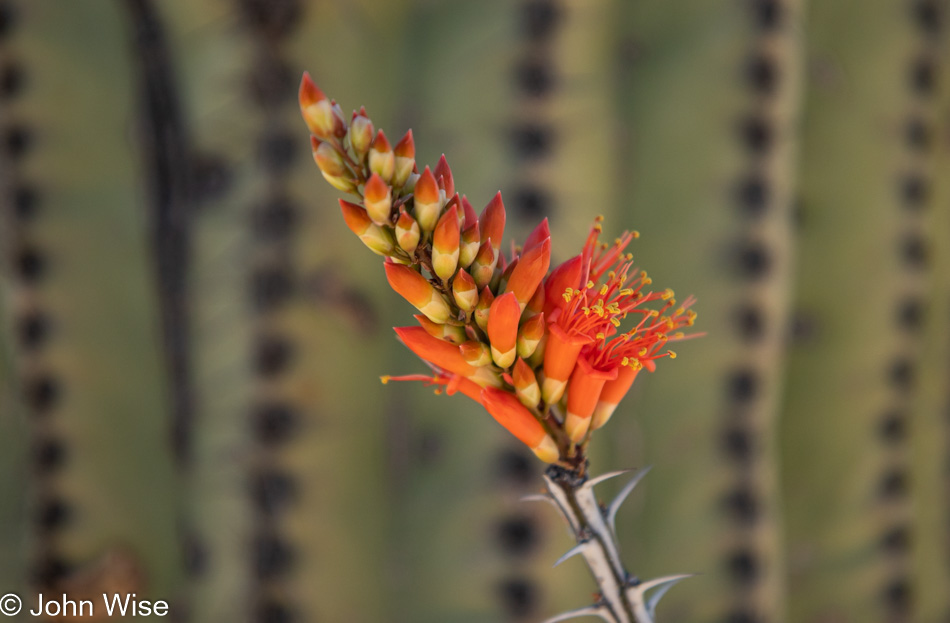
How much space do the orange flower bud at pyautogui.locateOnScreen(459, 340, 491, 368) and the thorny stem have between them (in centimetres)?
5

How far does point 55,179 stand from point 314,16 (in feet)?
0.76

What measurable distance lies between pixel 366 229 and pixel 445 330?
56 millimetres

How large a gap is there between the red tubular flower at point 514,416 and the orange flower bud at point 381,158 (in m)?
0.09

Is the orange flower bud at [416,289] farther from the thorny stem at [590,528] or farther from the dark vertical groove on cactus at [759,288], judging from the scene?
the dark vertical groove on cactus at [759,288]

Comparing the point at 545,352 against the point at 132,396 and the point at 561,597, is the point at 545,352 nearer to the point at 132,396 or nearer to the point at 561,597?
the point at 561,597

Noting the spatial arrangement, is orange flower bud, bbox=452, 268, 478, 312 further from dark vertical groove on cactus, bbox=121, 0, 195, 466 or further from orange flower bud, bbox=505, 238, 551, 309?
dark vertical groove on cactus, bbox=121, 0, 195, 466

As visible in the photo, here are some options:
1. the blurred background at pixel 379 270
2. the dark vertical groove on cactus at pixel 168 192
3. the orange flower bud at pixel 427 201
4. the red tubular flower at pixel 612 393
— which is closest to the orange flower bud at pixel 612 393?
the red tubular flower at pixel 612 393

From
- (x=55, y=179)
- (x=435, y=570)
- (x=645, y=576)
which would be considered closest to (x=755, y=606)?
(x=645, y=576)

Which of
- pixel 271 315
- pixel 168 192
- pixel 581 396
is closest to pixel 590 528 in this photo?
pixel 581 396

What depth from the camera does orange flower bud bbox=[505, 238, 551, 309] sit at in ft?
0.86

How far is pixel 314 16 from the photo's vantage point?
0.53 metres

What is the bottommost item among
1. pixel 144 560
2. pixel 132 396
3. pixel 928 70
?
pixel 144 560

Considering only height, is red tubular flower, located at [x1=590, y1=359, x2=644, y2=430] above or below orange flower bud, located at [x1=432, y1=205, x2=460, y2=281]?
below

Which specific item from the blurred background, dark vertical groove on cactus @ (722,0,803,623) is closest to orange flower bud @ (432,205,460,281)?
the blurred background
